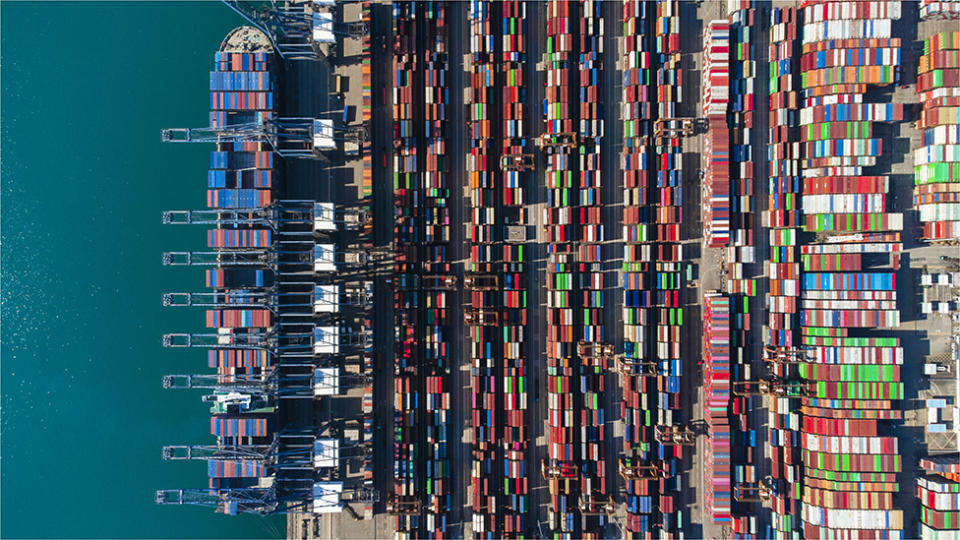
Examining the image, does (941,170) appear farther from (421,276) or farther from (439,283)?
(421,276)

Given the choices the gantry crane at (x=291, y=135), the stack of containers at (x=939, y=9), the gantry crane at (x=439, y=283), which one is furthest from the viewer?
the gantry crane at (x=439, y=283)

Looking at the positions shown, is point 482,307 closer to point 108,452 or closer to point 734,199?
point 734,199

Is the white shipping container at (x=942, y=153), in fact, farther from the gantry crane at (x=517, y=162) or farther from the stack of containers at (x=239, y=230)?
the stack of containers at (x=239, y=230)

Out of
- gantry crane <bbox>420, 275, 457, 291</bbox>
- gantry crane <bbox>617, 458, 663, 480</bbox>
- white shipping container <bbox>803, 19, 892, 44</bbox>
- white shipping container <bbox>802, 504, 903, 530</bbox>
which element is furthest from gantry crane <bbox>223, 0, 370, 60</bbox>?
white shipping container <bbox>802, 504, 903, 530</bbox>

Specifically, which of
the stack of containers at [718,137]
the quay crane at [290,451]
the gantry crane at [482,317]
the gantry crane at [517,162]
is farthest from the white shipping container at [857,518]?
the quay crane at [290,451]

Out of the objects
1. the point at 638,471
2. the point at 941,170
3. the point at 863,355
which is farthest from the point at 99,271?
the point at 941,170

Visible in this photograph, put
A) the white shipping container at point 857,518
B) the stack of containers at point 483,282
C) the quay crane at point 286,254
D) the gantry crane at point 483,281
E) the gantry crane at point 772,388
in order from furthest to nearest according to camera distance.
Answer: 1. the stack of containers at point 483,282
2. the gantry crane at point 483,281
3. the gantry crane at point 772,388
4. the white shipping container at point 857,518
5. the quay crane at point 286,254
